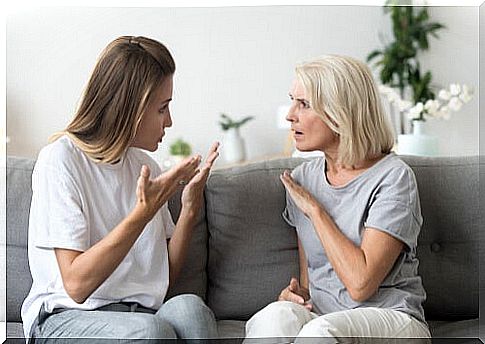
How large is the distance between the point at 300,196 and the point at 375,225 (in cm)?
19

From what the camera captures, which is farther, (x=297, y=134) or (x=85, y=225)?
(x=297, y=134)

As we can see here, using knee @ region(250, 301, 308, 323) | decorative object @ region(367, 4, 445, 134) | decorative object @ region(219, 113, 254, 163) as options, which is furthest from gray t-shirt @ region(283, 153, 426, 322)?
decorative object @ region(367, 4, 445, 134)

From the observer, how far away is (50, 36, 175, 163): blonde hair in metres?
1.76

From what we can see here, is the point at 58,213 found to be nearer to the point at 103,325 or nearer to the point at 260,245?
the point at 103,325

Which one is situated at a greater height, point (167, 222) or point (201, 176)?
point (201, 176)

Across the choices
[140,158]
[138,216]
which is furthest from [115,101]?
[138,216]

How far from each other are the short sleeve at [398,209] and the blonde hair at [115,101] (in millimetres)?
511

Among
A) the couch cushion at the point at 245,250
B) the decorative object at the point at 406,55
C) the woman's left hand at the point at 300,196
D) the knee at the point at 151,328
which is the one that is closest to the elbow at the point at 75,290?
the knee at the point at 151,328

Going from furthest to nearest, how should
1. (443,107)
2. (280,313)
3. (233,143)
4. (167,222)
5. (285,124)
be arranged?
(233,143), (285,124), (443,107), (167,222), (280,313)

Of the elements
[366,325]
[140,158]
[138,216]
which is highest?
[140,158]

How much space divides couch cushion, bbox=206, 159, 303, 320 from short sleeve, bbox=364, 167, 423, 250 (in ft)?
0.79

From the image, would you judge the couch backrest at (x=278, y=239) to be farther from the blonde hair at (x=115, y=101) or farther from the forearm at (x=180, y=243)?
the blonde hair at (x=115, y=101)

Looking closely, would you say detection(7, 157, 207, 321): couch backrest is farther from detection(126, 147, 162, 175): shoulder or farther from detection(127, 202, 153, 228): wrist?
detection(127, 202, 153, 228): wrist

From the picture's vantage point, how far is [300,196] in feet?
6.02
